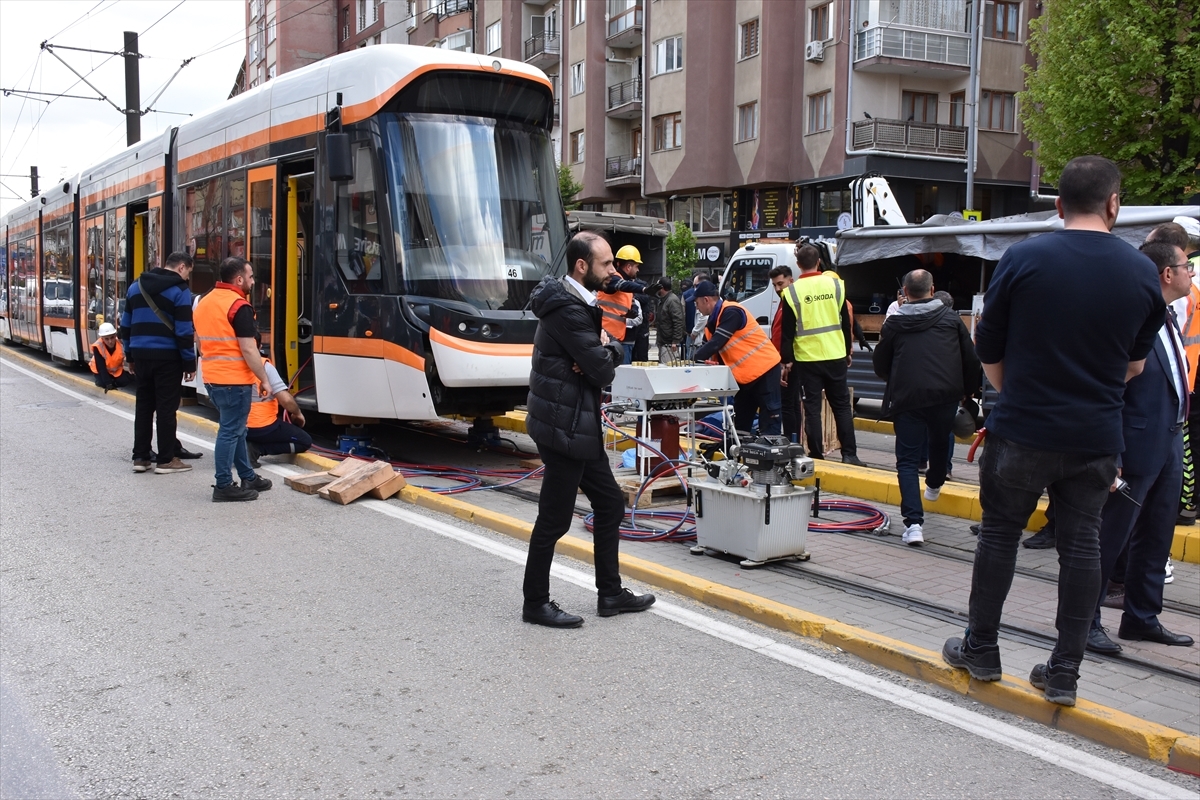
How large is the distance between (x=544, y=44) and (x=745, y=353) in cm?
4073

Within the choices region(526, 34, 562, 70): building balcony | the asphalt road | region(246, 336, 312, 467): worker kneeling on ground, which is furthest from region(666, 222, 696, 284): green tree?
the asphalt road

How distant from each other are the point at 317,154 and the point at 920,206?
29.0 meters

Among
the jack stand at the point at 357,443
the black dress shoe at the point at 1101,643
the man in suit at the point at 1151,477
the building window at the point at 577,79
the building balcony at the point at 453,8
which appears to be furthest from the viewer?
the building balcony at the point at 453,8

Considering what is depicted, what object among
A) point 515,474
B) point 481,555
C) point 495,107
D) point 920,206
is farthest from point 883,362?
point 920,206

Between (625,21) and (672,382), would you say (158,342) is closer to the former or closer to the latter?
(672,382)

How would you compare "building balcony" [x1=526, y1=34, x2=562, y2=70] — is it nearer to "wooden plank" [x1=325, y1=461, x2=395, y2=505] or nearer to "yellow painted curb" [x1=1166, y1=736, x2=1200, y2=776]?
"wooden plank" [x1=325, y1=461, x2=395, y2=505]

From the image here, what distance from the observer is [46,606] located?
5629mm

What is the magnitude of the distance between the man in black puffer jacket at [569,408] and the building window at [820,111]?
A: 31.9 metres

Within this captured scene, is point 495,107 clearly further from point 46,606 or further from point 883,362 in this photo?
point 46,606

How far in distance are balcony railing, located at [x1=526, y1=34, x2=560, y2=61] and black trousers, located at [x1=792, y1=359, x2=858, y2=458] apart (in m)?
40.1

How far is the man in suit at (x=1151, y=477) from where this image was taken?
467 cm

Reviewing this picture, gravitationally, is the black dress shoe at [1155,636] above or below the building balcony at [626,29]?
below

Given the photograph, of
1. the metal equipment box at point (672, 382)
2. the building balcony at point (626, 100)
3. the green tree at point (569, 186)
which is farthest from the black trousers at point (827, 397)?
the building balcony at point (626, 100)

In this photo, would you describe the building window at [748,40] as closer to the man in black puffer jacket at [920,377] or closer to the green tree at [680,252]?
the green tree at [680,252]
